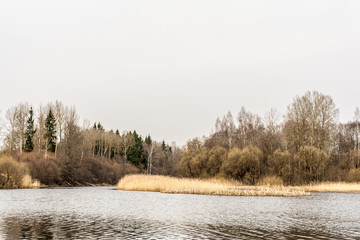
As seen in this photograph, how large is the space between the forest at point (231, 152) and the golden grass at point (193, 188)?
7355 mm

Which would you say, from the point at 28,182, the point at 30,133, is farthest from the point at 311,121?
the point at 30,133

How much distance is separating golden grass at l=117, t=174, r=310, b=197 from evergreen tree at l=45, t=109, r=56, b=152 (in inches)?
1439

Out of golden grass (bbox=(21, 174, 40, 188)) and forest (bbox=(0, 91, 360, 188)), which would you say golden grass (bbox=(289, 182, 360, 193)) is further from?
golden grass (bbox=(21, 174, 40, 188))

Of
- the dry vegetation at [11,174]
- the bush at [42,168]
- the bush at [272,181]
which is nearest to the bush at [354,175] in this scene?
the bush at [272,181]

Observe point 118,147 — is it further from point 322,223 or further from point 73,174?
point 322,223

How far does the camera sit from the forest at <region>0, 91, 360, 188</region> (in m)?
64.4

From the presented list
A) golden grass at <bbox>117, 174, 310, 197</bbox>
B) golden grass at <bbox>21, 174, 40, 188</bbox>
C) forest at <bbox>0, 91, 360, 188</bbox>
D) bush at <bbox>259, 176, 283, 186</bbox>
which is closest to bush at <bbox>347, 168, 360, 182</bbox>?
forest at <bbox>0, 91, 360, 188</bbox>

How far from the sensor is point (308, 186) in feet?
204

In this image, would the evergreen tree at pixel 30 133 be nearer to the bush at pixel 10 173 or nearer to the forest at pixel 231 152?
the forest at pixel 231 152

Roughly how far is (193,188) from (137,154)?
8843cm

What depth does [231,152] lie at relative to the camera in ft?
222

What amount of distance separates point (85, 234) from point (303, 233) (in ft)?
36.3

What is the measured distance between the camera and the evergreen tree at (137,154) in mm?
137250

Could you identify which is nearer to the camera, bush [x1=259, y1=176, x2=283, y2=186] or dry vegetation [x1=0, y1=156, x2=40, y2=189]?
dry vegetation [x1=0, y1=156, x2=40, y2=189]
